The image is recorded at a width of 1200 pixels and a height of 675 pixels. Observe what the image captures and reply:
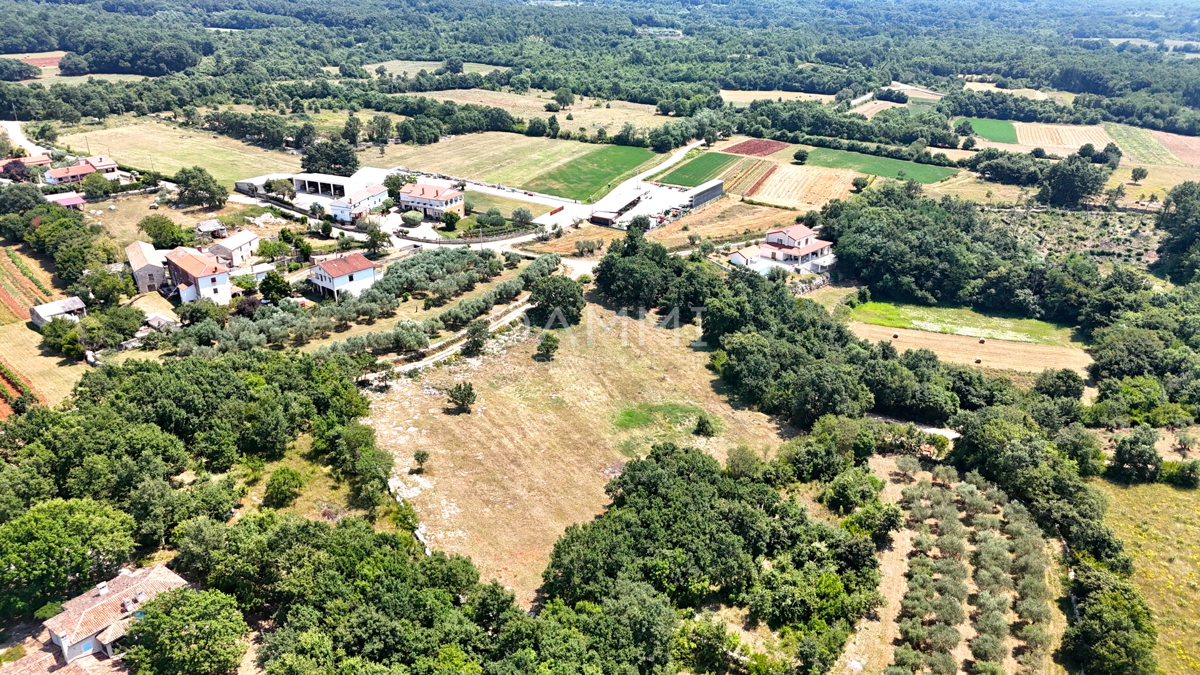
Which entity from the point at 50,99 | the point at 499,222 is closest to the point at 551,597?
the point at 499,222

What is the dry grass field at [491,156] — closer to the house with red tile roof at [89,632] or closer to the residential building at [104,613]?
the residential building at [104,613]

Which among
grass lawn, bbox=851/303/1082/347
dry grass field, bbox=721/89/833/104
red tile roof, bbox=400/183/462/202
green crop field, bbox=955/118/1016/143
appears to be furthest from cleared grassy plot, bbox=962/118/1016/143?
red tile roof, bbox=400/183/462/202

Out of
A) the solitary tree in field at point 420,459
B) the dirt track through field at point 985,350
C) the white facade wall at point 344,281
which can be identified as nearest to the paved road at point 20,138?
the white facade wall at point 344,281

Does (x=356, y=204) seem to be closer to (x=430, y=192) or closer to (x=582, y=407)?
(x=430, y=192)

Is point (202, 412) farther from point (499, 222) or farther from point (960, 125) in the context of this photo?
point (960, 125)

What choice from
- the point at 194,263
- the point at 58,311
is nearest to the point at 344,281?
the point at 194,263
